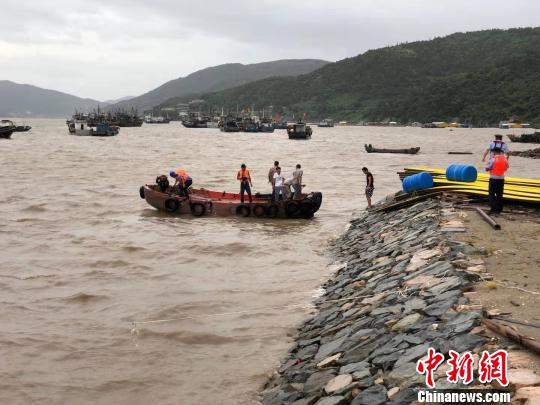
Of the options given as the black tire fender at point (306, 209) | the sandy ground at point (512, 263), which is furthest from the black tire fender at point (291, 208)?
the sandy ground at point (512, 263)

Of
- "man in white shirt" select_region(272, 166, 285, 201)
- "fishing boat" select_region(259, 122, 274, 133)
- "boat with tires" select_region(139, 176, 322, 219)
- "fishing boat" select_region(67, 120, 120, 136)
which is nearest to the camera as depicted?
"man in white shirt" select_region(272, 166, 285, 201)

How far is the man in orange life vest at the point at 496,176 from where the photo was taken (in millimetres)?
12367

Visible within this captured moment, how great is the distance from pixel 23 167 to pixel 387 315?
138ft

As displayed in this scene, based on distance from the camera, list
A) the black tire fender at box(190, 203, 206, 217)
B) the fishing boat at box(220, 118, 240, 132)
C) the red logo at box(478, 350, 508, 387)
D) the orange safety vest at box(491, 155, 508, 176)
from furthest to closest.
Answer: the fishing boat at box(220, 118, 240, 132) < the black tire fender at box(190, 203, 206, 217) < the orange safety vest at box(491, 155, 508, 176) < the red logo at box(478, 350, 508, 387)

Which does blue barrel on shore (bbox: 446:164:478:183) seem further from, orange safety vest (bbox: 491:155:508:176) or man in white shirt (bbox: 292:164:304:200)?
man in white shirt (bbox: 292:164:304:200)

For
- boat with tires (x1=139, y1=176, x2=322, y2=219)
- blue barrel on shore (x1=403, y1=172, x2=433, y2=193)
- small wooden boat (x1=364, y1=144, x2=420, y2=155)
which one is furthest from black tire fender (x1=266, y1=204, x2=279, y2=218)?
small wooden boat (x1=364, y1=144, x2=420, y2=155)

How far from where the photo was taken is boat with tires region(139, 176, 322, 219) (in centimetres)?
2164

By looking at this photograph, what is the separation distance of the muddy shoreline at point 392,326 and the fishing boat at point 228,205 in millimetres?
8653

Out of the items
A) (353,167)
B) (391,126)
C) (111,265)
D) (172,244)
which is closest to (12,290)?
(111,265)

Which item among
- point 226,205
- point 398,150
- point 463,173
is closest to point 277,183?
point 226,205

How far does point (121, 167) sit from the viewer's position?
45469mm

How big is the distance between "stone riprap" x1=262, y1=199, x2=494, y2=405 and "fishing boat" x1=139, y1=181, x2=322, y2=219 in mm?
8645

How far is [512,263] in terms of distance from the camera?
9062 millimetres

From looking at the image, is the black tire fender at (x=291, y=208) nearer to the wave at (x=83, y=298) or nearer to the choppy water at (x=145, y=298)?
the choppy water at (x=145, y=298)
